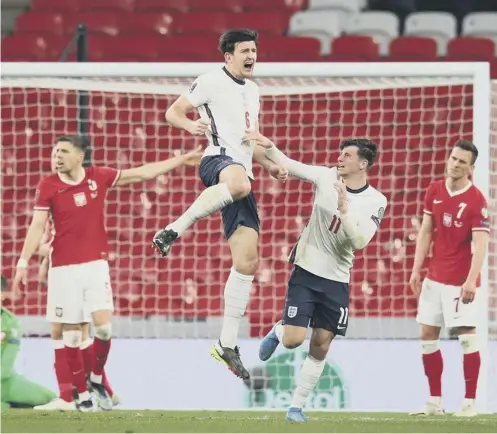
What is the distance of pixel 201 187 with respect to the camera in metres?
10.6

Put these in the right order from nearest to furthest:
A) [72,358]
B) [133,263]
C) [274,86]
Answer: [72,358] → [274,86] → [133,263]

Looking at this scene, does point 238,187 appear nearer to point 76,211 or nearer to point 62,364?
point 76,211

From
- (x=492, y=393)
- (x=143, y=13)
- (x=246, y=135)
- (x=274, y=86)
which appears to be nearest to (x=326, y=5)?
(x=143, y=13)

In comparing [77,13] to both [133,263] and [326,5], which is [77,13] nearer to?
[326,5]

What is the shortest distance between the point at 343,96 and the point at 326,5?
286 cm

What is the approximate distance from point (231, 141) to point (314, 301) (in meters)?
1.07

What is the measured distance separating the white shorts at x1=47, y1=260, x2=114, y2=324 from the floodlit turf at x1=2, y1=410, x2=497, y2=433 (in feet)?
2.06

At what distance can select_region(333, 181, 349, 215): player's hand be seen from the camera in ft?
21.5

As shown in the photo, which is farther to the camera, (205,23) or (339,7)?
(339,7)

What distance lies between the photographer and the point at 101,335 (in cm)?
812

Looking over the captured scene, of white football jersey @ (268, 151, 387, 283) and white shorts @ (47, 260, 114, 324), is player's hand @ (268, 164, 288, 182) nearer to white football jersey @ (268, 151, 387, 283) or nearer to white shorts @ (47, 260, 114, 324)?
white football jersey @ (268, 151, 387, 283)

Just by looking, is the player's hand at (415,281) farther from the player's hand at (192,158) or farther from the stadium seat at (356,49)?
the stadium seat at (356,49)

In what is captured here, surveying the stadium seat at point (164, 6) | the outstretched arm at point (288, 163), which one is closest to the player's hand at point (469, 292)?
the outstretched arm at point (288, 163)

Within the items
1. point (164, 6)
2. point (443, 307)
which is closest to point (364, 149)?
point (443, 307)
